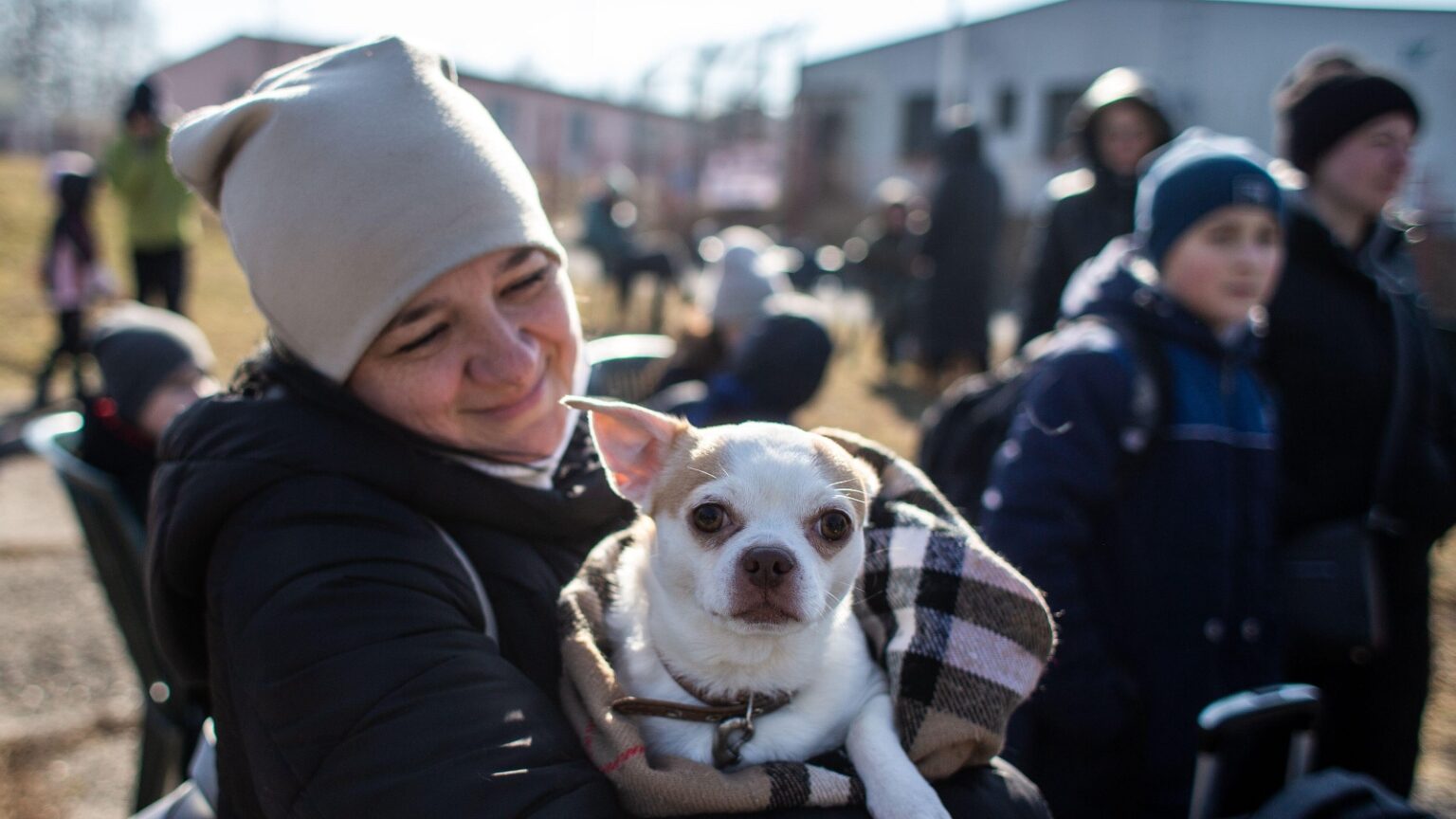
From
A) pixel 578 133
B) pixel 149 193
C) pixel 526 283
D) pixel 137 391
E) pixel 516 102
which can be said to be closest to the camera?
pixel 526 283

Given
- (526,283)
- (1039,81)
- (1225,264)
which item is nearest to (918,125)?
(1039,81)

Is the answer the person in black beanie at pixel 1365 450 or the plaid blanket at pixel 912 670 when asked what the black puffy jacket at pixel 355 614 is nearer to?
the plaid blanket at pixel 912 670

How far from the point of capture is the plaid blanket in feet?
3.94

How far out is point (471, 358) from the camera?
1548 mm

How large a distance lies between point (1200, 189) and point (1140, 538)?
85 cm

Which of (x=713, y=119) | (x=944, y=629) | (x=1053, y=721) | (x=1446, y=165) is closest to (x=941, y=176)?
(x=1446, y=165)

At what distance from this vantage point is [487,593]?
1447 mm

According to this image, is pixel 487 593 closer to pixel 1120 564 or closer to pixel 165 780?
pixel 1120 564

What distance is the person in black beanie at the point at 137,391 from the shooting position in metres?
2.69

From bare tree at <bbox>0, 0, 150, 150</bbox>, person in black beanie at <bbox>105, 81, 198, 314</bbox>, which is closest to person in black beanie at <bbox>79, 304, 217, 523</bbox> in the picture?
person in black beanie at <bbox>105, 81, 198, 314</bbox>

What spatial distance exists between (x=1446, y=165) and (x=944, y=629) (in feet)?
27.8

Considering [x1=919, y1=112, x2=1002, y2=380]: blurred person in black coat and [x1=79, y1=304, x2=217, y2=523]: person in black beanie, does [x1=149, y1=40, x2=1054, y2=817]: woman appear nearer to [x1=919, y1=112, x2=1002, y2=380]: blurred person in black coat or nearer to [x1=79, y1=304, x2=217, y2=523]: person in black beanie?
[x1=79, y1=304, x2=217, y2=523]: person in black beanie

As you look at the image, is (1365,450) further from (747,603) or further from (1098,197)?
(747,603)

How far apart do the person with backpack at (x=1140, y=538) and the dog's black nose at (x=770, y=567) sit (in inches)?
30.9
